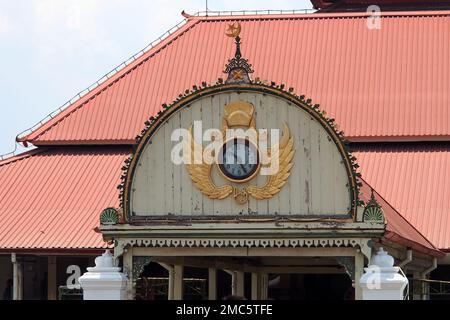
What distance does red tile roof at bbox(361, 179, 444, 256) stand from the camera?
26.3 metres

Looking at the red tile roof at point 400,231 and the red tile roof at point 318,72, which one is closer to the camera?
the red tile roof at point 400,231

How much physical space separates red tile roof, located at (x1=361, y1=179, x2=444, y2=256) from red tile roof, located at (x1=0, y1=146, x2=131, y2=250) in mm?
6531

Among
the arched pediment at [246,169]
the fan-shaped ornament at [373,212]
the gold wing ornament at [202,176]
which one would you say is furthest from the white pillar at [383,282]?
the gold wing ornament at [202,176]

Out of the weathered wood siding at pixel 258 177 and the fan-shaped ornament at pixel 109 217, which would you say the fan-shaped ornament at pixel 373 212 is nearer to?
the weathered wood siding at pixel 258 177

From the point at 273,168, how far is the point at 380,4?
21.1m

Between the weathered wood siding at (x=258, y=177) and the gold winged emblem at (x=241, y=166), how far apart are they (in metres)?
A: 0.09

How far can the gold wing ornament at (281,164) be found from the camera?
25.2 metres

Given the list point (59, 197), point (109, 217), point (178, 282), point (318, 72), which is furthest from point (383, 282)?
point (318, 72)

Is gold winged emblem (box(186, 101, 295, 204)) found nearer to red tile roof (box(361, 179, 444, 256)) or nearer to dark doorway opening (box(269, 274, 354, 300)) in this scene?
red tile roof (box(361, 179, 444, 256))

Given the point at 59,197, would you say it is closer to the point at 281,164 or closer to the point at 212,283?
the point at 212,283

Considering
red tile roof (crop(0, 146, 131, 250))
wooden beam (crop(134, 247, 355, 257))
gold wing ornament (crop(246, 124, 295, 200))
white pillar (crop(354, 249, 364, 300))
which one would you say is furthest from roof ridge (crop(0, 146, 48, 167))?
white pillar (crop(354, 249, 364, 300))

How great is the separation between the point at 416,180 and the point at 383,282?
1236 cm
